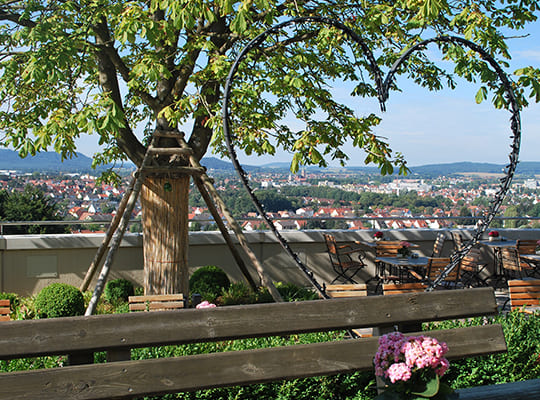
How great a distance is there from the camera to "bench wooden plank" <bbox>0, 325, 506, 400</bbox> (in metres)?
2.76

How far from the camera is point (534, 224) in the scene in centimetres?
1248

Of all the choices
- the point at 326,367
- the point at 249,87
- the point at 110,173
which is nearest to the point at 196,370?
the point at 326,367

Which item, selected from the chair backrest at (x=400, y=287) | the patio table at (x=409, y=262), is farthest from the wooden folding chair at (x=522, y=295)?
the patio table at (x=409, y=262)

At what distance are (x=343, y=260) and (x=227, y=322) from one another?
7615mm

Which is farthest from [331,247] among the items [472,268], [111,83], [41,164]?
[41,164]

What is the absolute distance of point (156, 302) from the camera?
20.7 ft

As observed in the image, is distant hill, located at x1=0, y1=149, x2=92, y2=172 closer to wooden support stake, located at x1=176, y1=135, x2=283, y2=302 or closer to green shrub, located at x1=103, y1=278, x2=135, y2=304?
green shrub, located at x1=103, y1=278, x2=135, y2=304

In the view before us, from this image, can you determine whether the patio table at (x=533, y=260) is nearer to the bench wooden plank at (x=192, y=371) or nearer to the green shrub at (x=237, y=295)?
the green shrub at (x=237, y=295)

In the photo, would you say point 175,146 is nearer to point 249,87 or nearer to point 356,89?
point 249,87

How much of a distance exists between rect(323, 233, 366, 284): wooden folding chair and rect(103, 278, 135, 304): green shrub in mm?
3556

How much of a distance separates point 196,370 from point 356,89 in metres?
6.81

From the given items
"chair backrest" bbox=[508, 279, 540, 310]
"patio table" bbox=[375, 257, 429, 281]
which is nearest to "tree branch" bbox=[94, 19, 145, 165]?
"patio table" bbox=[375, 257, 429, 281]

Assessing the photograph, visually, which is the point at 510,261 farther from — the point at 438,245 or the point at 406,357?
the point at 406,357

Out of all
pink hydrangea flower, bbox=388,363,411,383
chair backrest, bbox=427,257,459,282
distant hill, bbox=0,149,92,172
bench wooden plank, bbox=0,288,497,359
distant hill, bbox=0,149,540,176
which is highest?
distant hill, bbox=0,149,92,172
